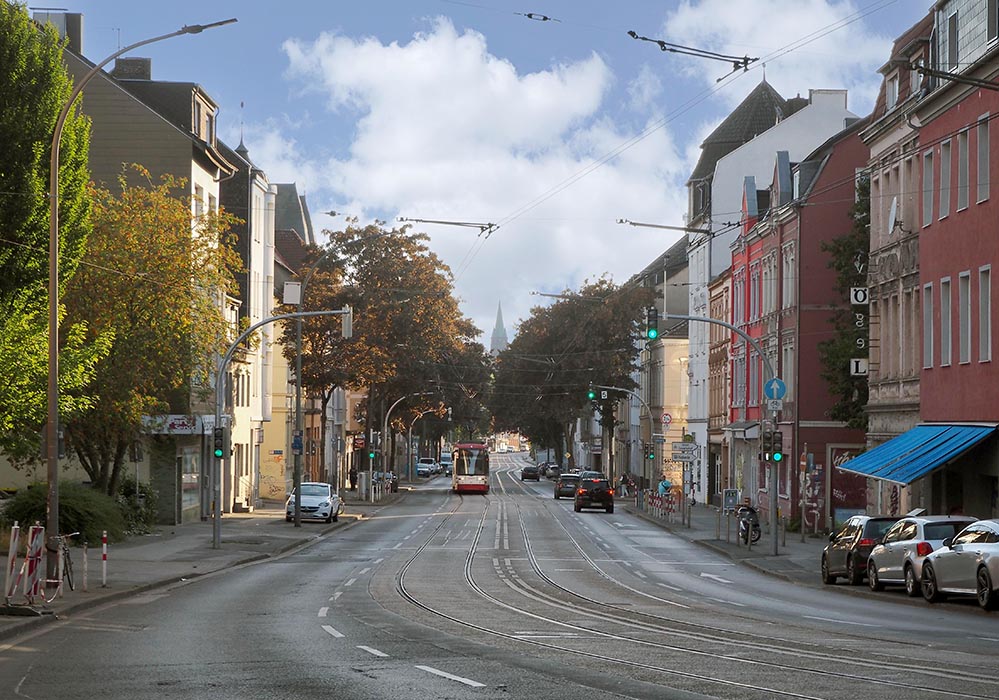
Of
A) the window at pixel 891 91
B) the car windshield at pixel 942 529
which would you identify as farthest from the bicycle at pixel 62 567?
the window at pixel 891 91

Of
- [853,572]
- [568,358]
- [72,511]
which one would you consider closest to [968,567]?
[853,572]

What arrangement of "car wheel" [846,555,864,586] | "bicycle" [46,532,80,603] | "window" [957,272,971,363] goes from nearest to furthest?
1. "bicycle" [46,532,80,603]
2. "car wheel" [846,555,864,586]
3. "window" [957,272,971,363]

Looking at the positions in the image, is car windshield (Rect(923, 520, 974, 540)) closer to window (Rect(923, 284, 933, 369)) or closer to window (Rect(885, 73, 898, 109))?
window (Rect(923, 284, 933, 369))

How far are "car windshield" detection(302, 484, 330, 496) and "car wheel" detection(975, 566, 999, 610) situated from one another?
3898 centimetres

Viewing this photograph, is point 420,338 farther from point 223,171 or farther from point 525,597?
point 525,597

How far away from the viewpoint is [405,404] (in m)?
101

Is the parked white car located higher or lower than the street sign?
lower

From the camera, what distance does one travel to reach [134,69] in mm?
61969

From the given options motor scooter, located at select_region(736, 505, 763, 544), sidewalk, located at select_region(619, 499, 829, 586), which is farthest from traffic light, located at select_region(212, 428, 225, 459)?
motor scooter, located at select_region(736, 505, 763, 544)

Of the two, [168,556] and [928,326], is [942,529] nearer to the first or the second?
[928,326]

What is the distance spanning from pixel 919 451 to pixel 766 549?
35.6ft

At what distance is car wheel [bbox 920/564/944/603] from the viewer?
26328mm

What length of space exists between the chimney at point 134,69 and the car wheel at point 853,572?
130 ft

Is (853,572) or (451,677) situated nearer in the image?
(451,677)
